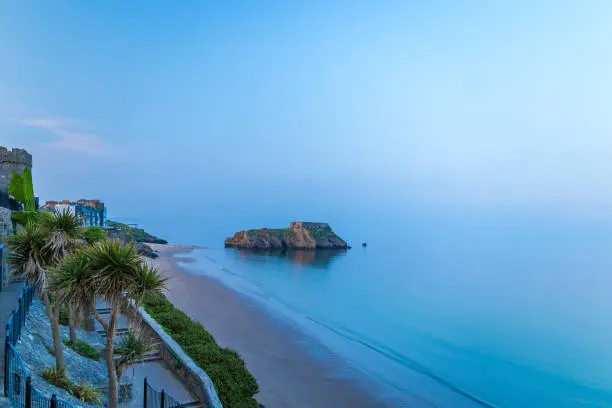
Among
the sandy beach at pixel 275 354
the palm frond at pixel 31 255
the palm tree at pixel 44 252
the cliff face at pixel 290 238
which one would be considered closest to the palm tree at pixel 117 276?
the palm tree at pixel 44 252

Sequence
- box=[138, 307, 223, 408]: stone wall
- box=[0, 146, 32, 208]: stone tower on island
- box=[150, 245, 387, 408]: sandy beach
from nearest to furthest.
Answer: box=[138, 307, 223, 408]: stone wall, box=[150, 245, 387, 408]: sandy beach, box=[0, 146, 32, 208]: stone tower on island

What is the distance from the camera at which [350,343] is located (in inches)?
1268

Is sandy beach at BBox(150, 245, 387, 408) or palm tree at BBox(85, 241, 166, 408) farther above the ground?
palm tree at BBox(85, 241, 166, 408)

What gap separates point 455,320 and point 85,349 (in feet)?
120

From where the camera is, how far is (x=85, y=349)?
1417cm

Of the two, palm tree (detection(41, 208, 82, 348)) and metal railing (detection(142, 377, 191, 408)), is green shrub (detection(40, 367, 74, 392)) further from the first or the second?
metal railing (detection(142, 377, 191, 408))

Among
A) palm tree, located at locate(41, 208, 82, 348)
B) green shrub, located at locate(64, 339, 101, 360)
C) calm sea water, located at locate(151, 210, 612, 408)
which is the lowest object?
calm sea water, located at locate(151, 210, 612, 408)

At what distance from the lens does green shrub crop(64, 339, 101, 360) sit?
13812mm

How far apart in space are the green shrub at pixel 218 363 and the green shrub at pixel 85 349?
2.61 metres

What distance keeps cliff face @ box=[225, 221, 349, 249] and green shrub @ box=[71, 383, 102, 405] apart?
301 feet

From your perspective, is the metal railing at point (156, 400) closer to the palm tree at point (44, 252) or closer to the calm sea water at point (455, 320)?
the palm tree at point (44, 252)

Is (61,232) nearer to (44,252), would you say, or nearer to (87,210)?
(44,252)

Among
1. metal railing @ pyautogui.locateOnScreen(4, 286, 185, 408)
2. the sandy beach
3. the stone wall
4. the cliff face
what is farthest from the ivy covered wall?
the cliff face

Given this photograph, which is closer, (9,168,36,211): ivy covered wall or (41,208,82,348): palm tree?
(41,208,82,348): palm tree
